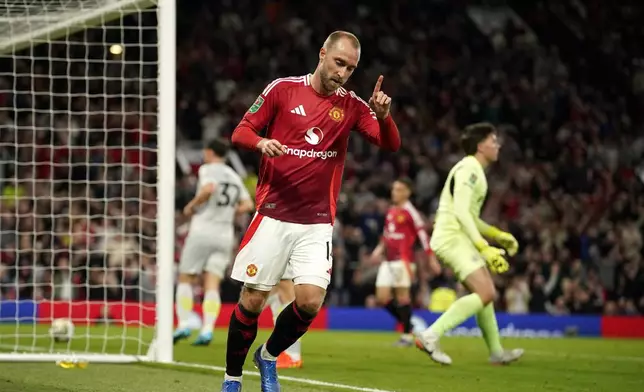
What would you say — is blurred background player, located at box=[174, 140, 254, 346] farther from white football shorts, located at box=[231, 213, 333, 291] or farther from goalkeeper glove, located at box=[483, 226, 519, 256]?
white football shorts, located at box=[231, 213, 333, 291]

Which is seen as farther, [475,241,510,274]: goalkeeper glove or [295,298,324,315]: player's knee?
[475,241,510,274]: goalkeeper glove

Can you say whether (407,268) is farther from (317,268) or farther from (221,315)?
(317,268)

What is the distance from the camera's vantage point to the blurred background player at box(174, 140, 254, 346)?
1193 cm

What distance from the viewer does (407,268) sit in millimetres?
13922

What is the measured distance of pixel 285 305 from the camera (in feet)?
32.3

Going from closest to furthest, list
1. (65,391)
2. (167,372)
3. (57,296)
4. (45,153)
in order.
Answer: (65,391)
(167,372)
(57,296)
(45,153)

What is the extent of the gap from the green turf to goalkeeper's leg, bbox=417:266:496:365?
0.67ft

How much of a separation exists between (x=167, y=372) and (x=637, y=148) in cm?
1740

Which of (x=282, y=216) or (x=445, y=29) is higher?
(x=445, y=29)

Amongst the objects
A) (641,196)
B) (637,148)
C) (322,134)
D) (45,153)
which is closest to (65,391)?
(322,134)

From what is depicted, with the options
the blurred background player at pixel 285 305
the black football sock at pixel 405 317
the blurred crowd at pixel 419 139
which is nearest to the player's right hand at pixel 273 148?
the blurred background player at pixel 285 305

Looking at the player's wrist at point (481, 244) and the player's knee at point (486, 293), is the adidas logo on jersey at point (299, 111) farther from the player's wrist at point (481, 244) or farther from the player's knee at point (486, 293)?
the player's knee at point (486, 293)

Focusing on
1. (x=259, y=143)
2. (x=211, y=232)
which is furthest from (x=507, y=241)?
(x=259, y=143)

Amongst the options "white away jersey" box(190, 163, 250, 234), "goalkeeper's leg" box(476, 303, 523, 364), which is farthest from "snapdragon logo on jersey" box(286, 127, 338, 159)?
"white away jersey" box(190, 163, 250, 234)
